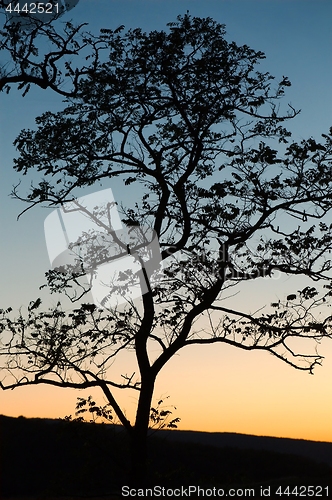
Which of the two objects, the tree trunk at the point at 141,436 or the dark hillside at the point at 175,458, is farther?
the dark hillside at the point at 175,458

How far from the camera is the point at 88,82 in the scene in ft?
36.2

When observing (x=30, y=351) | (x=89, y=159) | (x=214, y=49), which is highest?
→ (x=214, y=49)

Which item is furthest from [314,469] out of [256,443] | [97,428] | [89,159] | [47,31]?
[47,31]

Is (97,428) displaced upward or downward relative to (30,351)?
downward

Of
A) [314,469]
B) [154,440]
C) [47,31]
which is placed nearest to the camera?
[47,31]

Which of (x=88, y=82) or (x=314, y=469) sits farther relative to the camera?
(x=314, y=469)

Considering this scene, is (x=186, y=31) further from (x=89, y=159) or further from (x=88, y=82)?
Answer: (x=89, y=159)

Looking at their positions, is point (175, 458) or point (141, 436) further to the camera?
point (175, 458)

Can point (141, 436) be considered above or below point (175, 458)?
below

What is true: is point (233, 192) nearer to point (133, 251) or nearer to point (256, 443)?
point (133, 251)

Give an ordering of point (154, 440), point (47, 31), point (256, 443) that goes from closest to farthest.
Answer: point (47, 31), point (154, 440), point (256, 443)

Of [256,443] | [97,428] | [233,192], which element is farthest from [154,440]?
[233,192]

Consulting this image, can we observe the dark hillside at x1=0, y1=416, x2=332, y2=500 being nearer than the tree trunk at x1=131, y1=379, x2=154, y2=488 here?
No

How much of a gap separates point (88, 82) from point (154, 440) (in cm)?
2761
